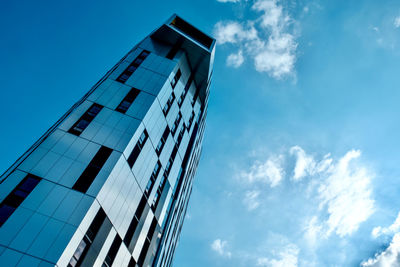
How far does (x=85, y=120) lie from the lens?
2267cm

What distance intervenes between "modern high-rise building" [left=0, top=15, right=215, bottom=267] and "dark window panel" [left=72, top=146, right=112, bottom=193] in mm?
74

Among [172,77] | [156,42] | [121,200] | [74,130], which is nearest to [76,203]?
[121,200]

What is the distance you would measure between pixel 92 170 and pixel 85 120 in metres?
6.48

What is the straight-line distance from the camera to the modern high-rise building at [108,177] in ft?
47.3

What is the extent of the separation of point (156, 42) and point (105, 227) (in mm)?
31211

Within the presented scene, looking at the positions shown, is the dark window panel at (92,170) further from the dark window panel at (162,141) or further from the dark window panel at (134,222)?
the dark window panel at (162,141)

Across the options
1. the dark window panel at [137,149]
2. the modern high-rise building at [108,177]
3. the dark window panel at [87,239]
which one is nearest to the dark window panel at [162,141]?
the modern high-rise building at [108,177]

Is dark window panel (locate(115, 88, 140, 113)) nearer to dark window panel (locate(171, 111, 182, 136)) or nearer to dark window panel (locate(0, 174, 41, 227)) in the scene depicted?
dark window panel (locate(171, 111, 182, 136))

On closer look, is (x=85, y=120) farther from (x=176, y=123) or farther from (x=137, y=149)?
(x=176, y=123)

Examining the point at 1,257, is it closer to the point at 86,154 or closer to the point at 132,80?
the point at 86,154

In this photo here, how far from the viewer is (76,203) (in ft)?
52.4

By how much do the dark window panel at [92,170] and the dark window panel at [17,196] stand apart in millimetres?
2834

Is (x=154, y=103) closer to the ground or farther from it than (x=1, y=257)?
farther from it

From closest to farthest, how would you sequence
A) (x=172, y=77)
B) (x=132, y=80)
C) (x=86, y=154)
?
(x=86, y=154) → (x=132, y=80) → (x=172, y=77)
